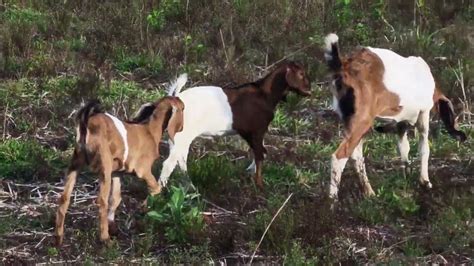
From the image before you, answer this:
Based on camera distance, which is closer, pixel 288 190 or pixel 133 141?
pixel 133 141

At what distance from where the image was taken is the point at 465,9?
48.1 feet

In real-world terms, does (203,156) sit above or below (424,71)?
below

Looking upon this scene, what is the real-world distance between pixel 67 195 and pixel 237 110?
8.45 feet

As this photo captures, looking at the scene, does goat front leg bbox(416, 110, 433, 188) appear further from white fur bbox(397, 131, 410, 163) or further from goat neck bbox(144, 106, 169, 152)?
goat neck bbox(144, 106, 169, 152)

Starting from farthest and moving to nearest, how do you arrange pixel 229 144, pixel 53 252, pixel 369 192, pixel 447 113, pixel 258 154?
1. pixel 229 144
2. pixel 447 113
3. pixel 258 154
4. pixel 369 192
5. pixel 53 252

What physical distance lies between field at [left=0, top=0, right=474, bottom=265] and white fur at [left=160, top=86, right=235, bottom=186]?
162 mm

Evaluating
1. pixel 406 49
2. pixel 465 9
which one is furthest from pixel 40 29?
pixel 465 9

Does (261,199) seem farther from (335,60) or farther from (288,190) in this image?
(335,60)

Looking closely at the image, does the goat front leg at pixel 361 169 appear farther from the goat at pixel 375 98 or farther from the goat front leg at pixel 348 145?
the goat front leg at pixel 348 145

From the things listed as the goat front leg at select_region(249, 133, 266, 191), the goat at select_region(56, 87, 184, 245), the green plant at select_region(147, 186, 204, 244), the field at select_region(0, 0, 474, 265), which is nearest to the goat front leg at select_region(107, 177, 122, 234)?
the goat at select_region(56, 87, 184, 245)

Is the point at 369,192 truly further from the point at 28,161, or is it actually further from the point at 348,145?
the point at 28,161

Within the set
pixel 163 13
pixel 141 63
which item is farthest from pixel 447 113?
pixel 163 13

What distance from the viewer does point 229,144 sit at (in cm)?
1048

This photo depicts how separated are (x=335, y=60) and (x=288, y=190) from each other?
1.18 metres
